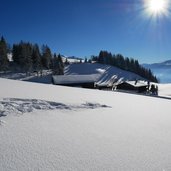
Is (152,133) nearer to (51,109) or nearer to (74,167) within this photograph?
(74,167)

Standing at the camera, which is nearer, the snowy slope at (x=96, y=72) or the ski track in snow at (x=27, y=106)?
the ski track in snow at (x=27, y=106)

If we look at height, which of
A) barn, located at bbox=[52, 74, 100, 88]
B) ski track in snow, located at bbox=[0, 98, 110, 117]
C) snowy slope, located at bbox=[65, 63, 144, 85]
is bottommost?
ski track in snow, located at bbox=[0, 98, 110, 117]

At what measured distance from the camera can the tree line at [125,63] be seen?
346 ft

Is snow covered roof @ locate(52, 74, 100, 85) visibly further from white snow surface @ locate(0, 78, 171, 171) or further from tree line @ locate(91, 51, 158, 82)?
tree line @ locate(91, 51, 158, 82)

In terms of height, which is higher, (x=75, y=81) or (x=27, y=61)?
(x=27, y=61)

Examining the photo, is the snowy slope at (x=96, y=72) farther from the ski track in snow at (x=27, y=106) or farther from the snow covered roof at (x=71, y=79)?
the ski track in snow at (x=27, y=106)

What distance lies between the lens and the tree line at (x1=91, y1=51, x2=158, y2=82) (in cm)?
10554

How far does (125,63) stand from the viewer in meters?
109

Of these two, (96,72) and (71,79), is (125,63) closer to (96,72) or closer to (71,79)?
(96,72)

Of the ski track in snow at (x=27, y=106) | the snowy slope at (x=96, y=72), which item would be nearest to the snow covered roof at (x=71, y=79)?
the snowy slope at (x=96, y=72)

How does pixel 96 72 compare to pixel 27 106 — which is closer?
pixel 27 106

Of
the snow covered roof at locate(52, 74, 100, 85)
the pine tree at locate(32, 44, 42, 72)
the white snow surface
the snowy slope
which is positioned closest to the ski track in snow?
the white snow surface

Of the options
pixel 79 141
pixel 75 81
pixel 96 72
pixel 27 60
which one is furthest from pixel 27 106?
pixel 96 72

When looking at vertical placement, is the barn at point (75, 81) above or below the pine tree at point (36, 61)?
below
